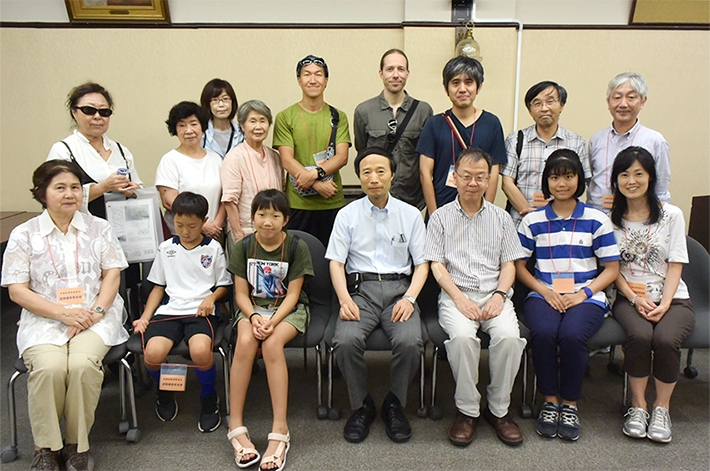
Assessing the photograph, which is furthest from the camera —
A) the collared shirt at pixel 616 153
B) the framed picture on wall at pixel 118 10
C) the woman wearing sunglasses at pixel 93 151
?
the framed picture on wall at pixel 118 10

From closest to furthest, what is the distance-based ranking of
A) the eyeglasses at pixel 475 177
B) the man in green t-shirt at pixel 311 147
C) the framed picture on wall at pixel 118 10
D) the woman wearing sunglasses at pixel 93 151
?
the eyeglasses at pixel 475 177
the woman wearing sunglasses at pixel 93 151
the man in green t-shirt at pixel 311 147
the framed picture on wall at pixel 118 10

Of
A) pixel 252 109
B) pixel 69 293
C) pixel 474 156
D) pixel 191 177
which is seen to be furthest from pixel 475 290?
pixel 69 293

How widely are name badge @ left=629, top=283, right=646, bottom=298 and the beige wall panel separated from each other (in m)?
1.88

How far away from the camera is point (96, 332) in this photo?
6.87 feet

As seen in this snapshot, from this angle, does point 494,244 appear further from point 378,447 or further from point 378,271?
point 378,447

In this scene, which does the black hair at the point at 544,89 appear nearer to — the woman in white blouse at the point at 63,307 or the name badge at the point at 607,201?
the name badge at the point at 607,201

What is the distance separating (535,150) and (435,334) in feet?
3.98

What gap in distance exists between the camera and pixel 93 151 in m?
2.49

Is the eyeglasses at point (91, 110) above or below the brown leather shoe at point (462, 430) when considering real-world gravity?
above

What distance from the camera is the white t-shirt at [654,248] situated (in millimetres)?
2303

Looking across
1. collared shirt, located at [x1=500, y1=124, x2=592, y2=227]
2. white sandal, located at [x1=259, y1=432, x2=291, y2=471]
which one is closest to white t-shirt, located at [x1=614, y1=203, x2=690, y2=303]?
collared shirt, located at [x1=500, y1=124, x2=592, y2=227]

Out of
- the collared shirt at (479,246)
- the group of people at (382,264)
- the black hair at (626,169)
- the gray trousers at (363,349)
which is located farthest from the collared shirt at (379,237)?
the black hair at (626,169)

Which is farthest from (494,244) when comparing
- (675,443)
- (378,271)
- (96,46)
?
(96,46)

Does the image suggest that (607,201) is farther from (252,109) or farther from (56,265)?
(56,265)
